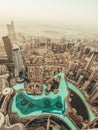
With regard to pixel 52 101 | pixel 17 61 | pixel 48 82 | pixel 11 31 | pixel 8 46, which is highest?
pixel 11 31

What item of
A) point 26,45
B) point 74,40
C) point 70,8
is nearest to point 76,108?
point 74,40

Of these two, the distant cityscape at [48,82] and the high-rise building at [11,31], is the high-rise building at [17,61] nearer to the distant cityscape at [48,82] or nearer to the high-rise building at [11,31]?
the distant cityscape at [48,82]

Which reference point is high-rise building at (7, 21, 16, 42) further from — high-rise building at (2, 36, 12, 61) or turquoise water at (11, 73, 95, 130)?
turquoise water at (11, 73, 95, 130)

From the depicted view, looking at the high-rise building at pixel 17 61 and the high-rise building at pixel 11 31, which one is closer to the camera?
the high-rise building at pixel 11 31

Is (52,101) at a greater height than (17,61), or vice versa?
(17,61)

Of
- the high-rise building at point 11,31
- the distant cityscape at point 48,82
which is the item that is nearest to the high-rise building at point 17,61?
the distant cityscape at point 48,82

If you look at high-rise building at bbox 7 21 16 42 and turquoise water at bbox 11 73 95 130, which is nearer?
high-rise building at bbox 7 21 16 42

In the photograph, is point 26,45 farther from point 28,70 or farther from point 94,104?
point 94,104

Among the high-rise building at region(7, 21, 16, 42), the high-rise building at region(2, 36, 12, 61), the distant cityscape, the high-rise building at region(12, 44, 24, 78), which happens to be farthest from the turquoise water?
the high-rise building at region(7, 21, 16, 42)

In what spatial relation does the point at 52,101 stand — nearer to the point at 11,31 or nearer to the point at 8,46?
the point at 8,46

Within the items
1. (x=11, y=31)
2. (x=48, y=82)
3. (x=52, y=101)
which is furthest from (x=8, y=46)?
(x=52, y=101)
